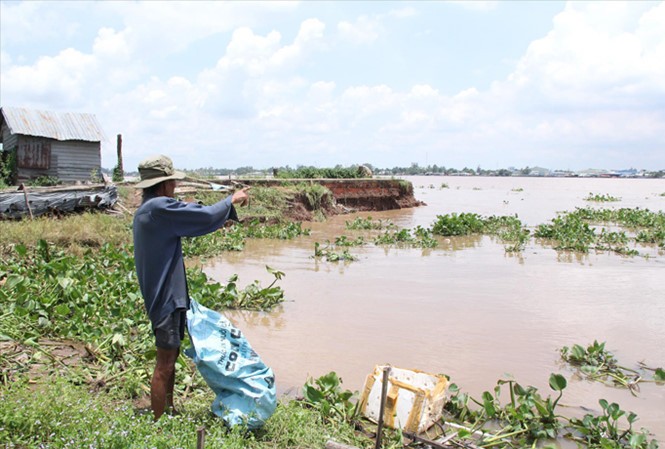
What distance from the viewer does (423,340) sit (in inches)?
235

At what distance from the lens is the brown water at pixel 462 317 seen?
5.12 m

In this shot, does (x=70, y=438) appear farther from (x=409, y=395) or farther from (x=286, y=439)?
(x=409, y=395)

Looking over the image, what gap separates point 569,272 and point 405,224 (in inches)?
337

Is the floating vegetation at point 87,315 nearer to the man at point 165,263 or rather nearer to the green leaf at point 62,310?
the green leaf at point 62,310

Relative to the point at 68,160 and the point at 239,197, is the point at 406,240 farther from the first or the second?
the point at 68,160

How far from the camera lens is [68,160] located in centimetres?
2108

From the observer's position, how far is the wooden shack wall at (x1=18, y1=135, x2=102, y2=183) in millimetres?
20505

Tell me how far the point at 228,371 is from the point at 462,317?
4263 millimetres

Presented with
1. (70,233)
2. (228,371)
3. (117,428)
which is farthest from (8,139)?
(117,428)

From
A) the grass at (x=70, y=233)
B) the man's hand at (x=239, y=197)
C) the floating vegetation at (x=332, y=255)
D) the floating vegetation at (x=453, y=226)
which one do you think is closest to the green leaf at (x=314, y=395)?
the man's hand at (x=239, y=197)

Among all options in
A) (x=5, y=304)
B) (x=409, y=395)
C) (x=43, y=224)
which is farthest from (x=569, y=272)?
(x=43, y=224)

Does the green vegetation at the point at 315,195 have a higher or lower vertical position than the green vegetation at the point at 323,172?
lower

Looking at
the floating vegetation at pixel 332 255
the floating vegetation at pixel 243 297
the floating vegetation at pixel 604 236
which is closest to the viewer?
the floating vegetation at pixel 243 297

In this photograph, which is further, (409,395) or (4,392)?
(409,395)
